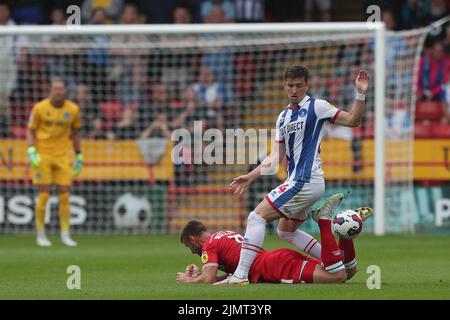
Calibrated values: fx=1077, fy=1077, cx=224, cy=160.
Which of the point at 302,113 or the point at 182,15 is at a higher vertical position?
the point at 182,15

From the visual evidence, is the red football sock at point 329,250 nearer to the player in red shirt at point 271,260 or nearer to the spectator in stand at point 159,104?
the player in red shirt at point 271,260

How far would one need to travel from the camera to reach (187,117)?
66.8ft

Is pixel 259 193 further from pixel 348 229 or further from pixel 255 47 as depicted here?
pixel 348 229

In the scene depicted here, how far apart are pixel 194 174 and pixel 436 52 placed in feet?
18.6

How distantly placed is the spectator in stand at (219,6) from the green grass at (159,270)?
6597 millimetres

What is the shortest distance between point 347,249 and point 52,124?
769 cm

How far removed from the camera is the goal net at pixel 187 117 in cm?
1955

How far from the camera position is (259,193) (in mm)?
20016

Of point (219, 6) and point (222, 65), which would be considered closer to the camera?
point (222, 65)

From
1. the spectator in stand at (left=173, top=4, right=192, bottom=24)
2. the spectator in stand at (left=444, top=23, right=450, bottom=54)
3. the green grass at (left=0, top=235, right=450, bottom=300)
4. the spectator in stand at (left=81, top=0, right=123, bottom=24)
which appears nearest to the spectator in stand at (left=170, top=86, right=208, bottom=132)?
the spectator in stand at (left=173, top=4, right=192, bottom=24)

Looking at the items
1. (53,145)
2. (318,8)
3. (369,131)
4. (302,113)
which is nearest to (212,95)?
(369,131)

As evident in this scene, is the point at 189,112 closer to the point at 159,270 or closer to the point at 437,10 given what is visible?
the point at 437,10

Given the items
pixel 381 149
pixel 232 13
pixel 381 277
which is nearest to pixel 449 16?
pixel 232 13

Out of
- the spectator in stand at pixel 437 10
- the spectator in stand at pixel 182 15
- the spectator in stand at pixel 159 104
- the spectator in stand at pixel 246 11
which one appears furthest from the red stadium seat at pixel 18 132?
the spectator in stand at pixel 437 10
